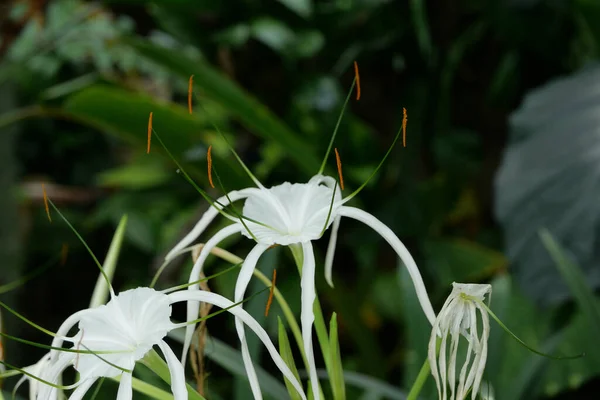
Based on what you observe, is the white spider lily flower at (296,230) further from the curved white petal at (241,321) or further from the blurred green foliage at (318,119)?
the blurred green foliage at (318,119)

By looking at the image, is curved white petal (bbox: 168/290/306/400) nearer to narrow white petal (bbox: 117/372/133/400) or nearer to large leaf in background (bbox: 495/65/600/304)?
narrow white petal (bbox: 117/372/133/400)

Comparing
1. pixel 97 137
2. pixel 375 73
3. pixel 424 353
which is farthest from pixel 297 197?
pixel 97 137

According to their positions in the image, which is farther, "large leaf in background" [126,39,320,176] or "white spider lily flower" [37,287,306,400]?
"large leaf in background" [126,39,320,176]

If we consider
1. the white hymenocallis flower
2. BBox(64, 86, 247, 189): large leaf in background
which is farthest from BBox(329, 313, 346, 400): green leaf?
BBox(64, 86, 247, 189): large leaf in background

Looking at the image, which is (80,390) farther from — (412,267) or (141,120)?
(141,120)

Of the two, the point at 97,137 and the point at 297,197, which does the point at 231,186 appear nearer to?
the point at 297,197

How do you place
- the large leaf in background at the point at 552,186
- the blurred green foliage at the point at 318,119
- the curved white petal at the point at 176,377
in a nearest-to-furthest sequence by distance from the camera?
the curved white petal at the point at 176,377
the large leaf in background at the point at 552,186
the blurred green foliage at the point at 318,119

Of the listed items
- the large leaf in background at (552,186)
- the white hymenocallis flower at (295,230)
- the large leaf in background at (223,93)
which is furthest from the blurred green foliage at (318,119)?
the white hymenocallis flower at (295,230)

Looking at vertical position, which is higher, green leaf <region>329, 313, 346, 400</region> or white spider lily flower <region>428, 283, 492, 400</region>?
white spider lily flower <region>428, 283, 492, 400</region>
